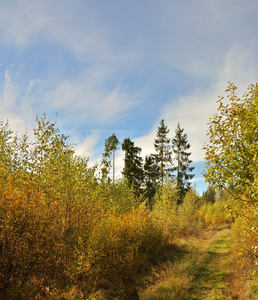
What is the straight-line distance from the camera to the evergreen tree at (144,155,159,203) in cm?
4051

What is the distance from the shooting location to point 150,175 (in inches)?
1674

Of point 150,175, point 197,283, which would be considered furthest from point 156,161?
point 197,283

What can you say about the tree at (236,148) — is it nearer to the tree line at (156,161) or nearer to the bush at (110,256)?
the bush at (110,256)

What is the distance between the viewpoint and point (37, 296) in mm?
6004

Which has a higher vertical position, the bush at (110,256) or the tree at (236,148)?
the tree at (236,148)

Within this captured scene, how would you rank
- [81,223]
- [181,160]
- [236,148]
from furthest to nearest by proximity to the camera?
[181,160], [81,223], [236,148]

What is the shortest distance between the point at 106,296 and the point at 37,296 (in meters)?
3.80

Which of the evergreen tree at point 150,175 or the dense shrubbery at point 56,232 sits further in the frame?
the evergreen tree at point 150,175

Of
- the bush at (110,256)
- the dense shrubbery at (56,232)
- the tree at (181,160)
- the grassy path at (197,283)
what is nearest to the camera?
the dense shrubbery at (56,232)

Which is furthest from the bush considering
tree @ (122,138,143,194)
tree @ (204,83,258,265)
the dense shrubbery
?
tree @ (122,138,143,194)

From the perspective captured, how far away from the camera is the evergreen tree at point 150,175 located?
40513 mm

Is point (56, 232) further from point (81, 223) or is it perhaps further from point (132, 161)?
point (132, 161)

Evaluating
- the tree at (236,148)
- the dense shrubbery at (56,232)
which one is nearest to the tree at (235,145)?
the tree at (236,148)

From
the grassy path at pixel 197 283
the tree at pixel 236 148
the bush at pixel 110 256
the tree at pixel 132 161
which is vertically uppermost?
the tree at pixel 132 161
